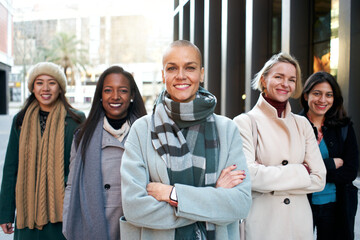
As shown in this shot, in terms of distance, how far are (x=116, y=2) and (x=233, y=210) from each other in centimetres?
8085

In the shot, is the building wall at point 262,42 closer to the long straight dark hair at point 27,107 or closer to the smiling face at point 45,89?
the long straight dark hair at point 27,107

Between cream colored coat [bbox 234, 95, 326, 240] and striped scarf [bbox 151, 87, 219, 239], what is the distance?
0.64m

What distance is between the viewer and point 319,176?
2533 millimetres

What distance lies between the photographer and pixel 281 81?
2.66 metres

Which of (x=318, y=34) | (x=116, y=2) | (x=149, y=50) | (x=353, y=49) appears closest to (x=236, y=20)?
(x=318, y=34)

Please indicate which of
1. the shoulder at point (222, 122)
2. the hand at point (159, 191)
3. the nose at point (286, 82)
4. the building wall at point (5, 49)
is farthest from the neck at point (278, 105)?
the building wall at point (5, 49)

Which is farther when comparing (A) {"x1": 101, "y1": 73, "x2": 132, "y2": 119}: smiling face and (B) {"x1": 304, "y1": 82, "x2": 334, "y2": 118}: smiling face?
(B) {"x1": 304, "y1": 82, "x2": 334, "y2": 118}: smiling face

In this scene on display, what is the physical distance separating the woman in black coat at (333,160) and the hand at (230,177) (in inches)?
52.5

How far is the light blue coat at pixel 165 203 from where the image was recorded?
175 centimetres

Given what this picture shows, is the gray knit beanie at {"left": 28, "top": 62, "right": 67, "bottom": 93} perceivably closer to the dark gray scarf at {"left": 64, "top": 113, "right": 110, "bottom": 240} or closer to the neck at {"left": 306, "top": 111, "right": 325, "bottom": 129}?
the dark gray scarf at {"left": 64, "top": 113, "right": 110, "bottom": 240}

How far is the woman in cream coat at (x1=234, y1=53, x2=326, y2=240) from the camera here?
8.01ft

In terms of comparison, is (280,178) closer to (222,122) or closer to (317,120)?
(222,122)

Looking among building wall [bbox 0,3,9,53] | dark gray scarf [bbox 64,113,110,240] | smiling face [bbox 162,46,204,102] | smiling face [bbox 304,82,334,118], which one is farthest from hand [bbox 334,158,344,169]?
building wall [bbox 0,3,9,53]

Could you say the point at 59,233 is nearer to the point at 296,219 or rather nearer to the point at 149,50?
the point at 296,219
